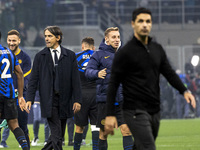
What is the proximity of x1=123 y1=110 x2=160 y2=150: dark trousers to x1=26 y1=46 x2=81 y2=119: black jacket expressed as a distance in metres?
2.07

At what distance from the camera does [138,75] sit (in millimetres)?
5590

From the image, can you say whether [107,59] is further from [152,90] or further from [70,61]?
[152,90]

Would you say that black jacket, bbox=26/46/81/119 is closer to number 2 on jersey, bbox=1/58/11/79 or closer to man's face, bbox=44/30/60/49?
man's face, bbox=44/30/60/49

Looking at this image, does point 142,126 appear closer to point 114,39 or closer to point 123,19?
point 114,39

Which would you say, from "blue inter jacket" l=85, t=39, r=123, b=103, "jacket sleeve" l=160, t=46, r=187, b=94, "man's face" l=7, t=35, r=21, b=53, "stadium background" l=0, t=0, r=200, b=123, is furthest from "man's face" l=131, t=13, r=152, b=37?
"stadium background" l=0, t=0, r=200, b=123

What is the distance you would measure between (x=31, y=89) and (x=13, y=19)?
65.4 feet

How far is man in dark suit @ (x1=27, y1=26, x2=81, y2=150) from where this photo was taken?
297 inches

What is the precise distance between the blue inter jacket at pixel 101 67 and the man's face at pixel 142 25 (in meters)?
2.41

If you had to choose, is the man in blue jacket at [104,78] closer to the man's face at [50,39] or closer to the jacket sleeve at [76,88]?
the jacket sleeve at [76,88]

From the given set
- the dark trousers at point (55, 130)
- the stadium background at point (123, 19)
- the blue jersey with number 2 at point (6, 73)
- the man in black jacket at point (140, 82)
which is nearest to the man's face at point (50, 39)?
the blue jersey with number 2 at point (6, 73)

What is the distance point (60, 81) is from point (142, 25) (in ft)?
7.56

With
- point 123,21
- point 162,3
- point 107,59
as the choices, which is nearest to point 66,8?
point 123,21

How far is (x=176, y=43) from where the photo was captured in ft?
109

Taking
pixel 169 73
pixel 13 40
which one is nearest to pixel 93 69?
pixel 13 40
